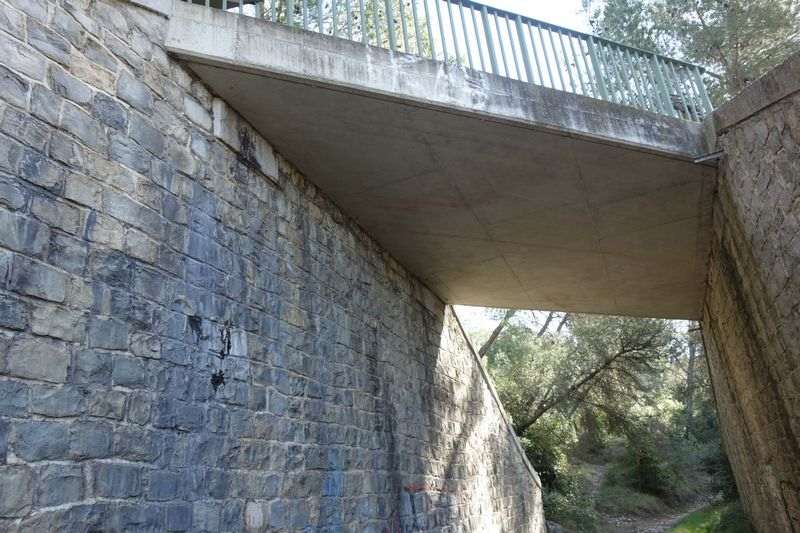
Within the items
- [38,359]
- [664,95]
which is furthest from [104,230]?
[664,95]

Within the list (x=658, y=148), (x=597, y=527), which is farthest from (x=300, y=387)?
(x=597, y=527)

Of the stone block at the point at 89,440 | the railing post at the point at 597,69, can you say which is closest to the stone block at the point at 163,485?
the stone block at the point at 89,440

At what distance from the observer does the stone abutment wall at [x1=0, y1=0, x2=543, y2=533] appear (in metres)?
3.05

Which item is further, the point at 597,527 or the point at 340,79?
the point at 597,527

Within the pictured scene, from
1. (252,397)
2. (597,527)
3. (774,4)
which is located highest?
(774,4)

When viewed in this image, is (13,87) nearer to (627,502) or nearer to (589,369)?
(589,369)

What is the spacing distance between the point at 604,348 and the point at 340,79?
16962 mm

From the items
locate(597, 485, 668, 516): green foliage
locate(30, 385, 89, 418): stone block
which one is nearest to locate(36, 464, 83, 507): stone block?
locate(30, 385, 89, 418): stone block

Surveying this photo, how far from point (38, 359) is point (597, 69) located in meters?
5.41

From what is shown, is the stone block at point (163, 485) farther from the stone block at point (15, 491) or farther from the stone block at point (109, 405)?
the stone block at point (15, 491)

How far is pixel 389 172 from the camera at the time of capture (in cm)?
595

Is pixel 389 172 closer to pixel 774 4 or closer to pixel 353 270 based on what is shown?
pixel 353 270

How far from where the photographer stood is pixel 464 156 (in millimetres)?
5719

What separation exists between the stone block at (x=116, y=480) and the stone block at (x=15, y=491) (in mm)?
350
